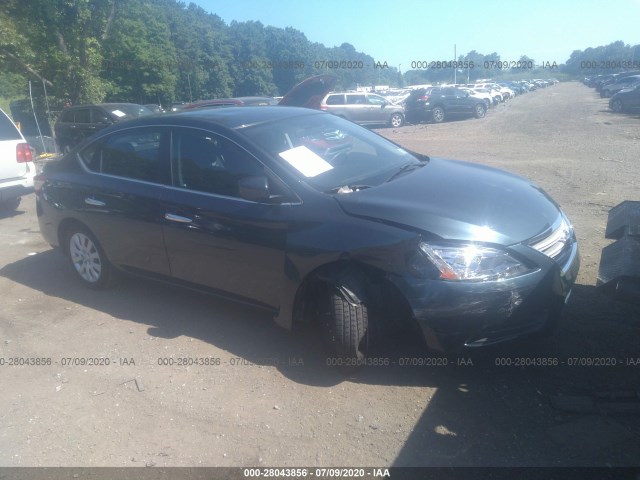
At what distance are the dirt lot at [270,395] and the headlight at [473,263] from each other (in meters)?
0.53

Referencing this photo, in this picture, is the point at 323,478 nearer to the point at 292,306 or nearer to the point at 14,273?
the point at 292,306

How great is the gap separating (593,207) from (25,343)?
6.78m

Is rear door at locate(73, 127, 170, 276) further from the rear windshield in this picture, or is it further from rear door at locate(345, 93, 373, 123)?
rear door at locate(345, 93, 373, 123)

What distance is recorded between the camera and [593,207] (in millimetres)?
7160

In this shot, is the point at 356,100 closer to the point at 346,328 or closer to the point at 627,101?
the point at 627,101

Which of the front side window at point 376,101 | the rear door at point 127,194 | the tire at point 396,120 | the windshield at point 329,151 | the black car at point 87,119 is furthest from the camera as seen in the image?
the tire at point 396,120

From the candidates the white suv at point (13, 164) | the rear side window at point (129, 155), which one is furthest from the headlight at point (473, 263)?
the white suv at point (13, 164)

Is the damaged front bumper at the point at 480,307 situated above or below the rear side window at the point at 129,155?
below

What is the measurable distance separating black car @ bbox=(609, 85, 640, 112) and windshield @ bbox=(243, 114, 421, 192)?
912 inches

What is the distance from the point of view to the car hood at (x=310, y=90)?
35.2 feet

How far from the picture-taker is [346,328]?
3.47m

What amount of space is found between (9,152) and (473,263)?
7.71 metres

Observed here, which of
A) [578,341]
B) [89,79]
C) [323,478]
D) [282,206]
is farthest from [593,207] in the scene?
[89,79]

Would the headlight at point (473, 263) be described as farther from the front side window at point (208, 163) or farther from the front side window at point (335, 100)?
the front side window at point (335, 100)
